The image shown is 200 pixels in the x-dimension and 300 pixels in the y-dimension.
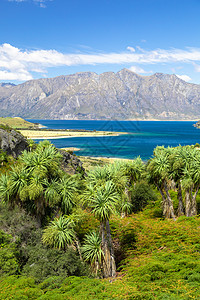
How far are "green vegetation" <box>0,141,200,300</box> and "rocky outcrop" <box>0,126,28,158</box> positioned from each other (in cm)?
2764

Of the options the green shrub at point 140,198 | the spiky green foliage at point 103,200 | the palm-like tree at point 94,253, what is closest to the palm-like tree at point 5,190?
the spiky green foliage at point 103,200

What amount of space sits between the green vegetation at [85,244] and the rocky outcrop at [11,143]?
90.7 feet

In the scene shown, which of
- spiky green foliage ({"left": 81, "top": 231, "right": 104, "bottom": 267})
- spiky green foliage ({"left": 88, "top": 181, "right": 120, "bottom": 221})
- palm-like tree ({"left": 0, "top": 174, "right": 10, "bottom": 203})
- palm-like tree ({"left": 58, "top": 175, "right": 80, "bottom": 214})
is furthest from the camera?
palm-like tree ({"left": 58, "top": 175, "right": 80, "bottom": 214})

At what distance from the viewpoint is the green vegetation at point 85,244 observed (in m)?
14.6

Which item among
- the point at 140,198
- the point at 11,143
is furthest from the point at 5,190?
the point at 11,143

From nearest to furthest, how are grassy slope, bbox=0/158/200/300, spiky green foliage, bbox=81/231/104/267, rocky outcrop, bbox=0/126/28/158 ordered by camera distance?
grassy slope, bbox=0/158/200/300 → spiky green foliage, bbox=81/231/104/267 → rocky outcrop, bbox=0/126/28/158

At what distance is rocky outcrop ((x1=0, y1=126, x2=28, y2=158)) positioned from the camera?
169ft

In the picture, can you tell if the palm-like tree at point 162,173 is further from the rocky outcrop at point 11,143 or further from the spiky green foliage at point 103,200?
the rocky outcrop at point 11,143

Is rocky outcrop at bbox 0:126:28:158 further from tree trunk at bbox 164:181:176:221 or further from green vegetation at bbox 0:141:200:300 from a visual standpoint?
tree trunk at bbox 164:181:176:221

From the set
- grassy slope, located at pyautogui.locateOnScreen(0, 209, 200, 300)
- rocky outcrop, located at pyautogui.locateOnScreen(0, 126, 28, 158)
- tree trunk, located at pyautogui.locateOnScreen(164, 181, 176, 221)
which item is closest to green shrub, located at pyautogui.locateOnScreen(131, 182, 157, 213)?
tree trunk, located at pyautogui.locateOnScreen(164, 181, 176, 221)

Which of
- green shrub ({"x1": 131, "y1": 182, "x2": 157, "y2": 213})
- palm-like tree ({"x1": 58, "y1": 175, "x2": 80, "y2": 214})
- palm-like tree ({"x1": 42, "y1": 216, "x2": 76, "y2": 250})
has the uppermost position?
palm-like tree ({"x1": 58, "y1": 175, "x2": 80, "y2": 214})

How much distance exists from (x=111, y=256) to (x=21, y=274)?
7.45 metres

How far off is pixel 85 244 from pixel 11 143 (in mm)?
38896

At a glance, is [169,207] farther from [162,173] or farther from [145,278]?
[145,278]
